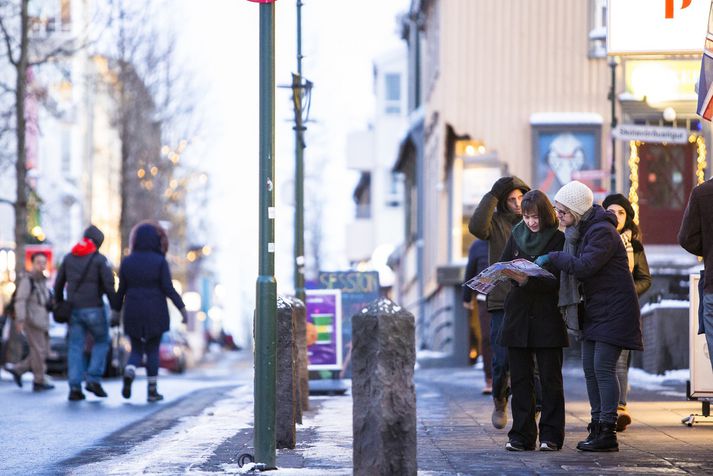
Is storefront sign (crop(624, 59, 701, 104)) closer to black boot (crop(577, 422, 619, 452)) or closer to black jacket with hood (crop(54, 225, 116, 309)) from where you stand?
black jacket with hood (crop(54, 225, 116, 309))

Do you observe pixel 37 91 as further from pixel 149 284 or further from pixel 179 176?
pixel 179 176

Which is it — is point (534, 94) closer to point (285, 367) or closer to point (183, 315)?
point (183, 315)

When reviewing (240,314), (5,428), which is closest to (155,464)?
(5,428)

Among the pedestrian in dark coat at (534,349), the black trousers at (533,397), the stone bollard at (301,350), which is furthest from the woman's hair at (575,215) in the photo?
the stone bollard at (301,350)

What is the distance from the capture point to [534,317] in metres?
10.5

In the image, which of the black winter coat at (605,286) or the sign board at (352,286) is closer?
the black winter coat at (605,286)

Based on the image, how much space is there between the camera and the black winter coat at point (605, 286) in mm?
10242

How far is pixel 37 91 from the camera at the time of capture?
34062 millimetres

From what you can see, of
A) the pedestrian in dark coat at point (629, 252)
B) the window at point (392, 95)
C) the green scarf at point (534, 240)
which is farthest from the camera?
the window at point (392, 95)

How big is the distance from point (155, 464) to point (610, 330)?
2.97 metres

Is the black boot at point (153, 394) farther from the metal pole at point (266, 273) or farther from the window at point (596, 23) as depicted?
the window at point (596, 23)

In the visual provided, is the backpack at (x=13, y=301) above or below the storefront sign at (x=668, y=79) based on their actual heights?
below

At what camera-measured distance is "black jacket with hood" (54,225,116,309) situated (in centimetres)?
1816

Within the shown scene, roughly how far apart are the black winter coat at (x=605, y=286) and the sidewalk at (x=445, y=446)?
2.47ft
